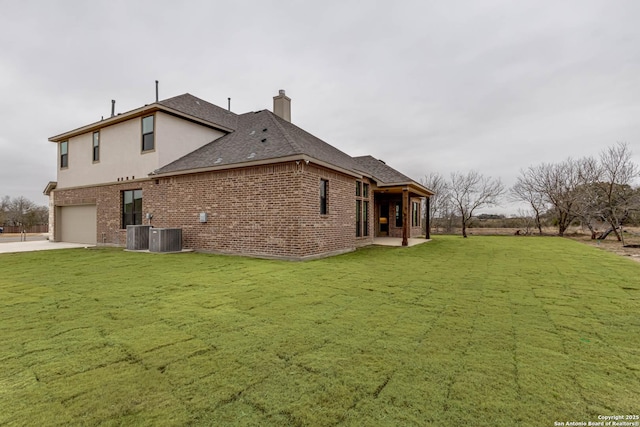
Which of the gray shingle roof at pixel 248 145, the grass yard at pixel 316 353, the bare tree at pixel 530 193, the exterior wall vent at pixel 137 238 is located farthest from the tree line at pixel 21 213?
the bare tree at pixel 530 193

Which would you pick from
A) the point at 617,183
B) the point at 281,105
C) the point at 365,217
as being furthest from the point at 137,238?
the point at 617,183

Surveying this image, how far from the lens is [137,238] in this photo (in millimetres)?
10867

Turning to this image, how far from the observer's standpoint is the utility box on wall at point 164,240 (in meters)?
10.0

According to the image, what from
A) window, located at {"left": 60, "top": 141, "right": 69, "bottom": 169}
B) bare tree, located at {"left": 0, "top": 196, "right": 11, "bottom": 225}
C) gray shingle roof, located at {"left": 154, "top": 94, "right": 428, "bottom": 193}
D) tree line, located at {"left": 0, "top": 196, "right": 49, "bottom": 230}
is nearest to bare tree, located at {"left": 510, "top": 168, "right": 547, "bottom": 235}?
gray shingle roof, located at {"left": 154, "top": 94, "right": 428, "bottom": 193}

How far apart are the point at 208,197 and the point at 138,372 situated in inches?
337

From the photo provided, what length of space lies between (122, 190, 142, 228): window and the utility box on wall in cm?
281

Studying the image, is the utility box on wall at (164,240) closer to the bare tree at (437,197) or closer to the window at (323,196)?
the window at (323,196)

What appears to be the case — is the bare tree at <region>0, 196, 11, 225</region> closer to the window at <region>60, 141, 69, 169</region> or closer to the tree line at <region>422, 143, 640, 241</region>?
the window at <region>60, 141, 69, 169</region>

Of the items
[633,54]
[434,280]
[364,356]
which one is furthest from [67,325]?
[633,54]

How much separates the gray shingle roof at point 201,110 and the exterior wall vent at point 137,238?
5235 mm

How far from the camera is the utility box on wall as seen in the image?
32.9ft

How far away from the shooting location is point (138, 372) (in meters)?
2.21

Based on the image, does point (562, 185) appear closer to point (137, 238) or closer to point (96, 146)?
point (137, 238)

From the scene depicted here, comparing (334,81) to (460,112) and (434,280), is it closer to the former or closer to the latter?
(460,112)
